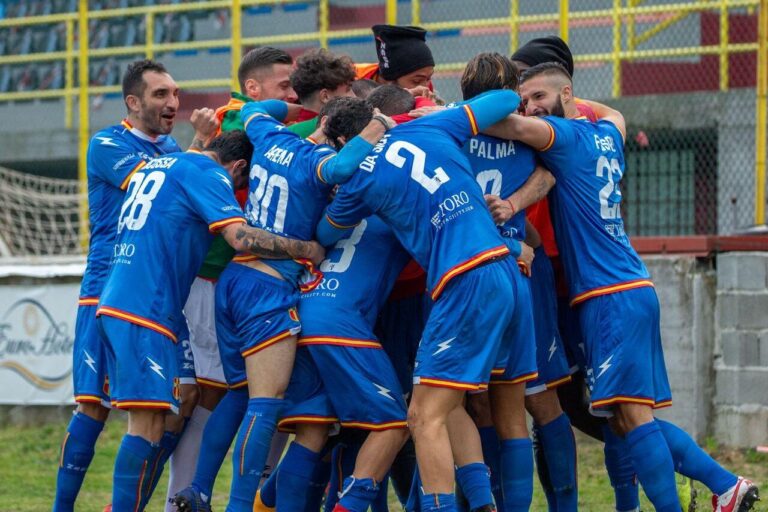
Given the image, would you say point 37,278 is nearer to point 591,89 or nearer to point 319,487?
point 591,89

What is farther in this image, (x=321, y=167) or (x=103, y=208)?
(x=103, y=208)

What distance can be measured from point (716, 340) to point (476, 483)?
14.1ft

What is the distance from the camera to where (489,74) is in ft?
19.9

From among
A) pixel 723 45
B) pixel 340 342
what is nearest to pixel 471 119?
pixel 340 342

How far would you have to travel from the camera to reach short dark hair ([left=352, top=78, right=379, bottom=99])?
7.08m

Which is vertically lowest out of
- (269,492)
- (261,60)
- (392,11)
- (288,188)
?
(269,492)

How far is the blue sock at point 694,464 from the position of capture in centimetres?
627

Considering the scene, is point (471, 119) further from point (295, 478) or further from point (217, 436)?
point (217, 436)

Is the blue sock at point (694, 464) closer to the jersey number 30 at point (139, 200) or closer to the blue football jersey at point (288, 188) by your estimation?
the blue football jersey at point (288, 188)

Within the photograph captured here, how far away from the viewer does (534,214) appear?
669 cm

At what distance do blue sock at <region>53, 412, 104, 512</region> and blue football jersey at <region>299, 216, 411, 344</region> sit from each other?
4.58ft

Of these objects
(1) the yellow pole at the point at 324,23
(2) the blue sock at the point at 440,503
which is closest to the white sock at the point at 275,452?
(2) the blue sock at the point at 440,503

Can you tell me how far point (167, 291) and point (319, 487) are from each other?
1.21 m

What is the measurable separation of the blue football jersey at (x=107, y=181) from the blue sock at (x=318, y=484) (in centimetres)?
143
